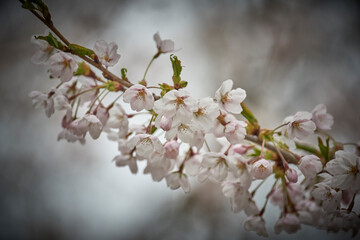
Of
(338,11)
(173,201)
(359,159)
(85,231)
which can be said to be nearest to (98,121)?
(359,159)

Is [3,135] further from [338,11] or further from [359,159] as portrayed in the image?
[338,11]

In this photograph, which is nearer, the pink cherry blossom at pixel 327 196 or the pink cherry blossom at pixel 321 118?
the pink cherry blossom at pixel 327 196

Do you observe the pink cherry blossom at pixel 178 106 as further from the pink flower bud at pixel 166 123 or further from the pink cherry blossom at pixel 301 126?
the pink cherry blossom at pixel 301 126

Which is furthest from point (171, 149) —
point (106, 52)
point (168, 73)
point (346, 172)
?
point (168, 73)

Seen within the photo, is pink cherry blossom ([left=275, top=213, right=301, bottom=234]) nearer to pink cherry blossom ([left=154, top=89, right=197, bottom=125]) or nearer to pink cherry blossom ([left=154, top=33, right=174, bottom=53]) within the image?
pink cherry blossom ([left=154, top=89, right=197, bottom=125])

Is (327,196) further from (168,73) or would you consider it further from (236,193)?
(168,73)

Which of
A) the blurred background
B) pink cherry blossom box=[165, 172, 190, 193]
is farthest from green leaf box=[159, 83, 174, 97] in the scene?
the blurred background

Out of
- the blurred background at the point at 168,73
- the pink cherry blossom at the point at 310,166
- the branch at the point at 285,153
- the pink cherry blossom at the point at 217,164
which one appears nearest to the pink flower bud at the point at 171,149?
the pink cherry blossom at the point at 217,164
